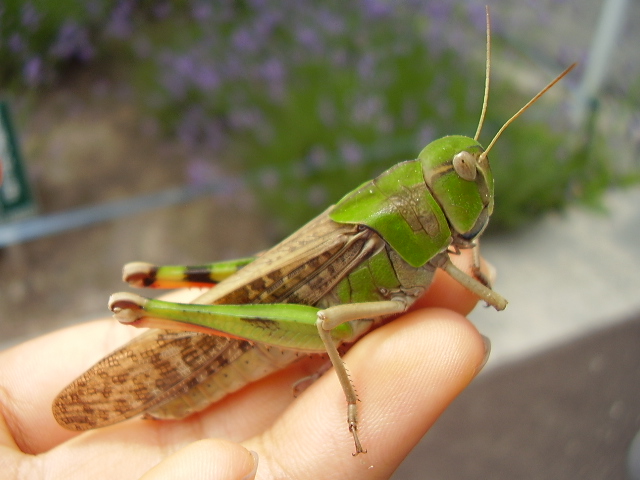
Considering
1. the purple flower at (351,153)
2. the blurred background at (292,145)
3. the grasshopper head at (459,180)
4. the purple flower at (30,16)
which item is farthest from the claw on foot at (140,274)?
the purple flower at (30,16)

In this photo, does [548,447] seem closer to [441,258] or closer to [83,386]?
[441,258]

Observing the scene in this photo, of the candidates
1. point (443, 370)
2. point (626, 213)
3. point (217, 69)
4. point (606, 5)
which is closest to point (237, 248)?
point (217, 69)

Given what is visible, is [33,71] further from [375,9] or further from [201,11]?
[375,9]

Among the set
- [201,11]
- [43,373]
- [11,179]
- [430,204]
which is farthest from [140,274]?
[201,11]

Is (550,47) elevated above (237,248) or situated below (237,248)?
above

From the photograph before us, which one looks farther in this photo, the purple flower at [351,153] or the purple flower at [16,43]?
the purple flower at [351,153]

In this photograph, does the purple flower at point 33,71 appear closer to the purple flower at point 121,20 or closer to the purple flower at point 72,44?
the purple flower at point 72,44

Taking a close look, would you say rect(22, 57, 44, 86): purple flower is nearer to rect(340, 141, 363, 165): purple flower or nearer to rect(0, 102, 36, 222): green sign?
rect(0, 102, 36, 222): green sign
